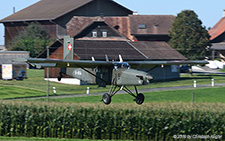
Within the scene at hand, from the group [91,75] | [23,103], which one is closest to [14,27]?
[23,103]

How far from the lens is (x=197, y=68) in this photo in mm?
111438

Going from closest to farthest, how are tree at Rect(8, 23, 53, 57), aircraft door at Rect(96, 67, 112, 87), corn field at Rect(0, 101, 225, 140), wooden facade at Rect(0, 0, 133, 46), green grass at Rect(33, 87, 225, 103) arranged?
aircraft door at Rect(96, 67, 112, 87)
corn field at Rect(0, 101, 225, 140)
green grass at Rect(33, 87, 225, 103)
tree at Rect(8, 23, 53, 57)
wooden facade at Rect(0, 0, 133, 46)

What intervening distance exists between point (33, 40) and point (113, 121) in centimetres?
6941

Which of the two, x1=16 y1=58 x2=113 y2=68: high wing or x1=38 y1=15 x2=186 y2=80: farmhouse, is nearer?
x1=16 y1=58 x2=113 y2=68: high wing

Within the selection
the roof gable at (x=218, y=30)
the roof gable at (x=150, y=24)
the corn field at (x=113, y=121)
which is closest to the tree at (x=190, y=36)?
the roof gable at (x=150, y=24)

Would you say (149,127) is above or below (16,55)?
below

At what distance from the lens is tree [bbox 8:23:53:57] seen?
10100 cm

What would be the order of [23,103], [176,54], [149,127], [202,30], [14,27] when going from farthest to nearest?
[14,27]
[202,30]
[176,54]
[23,103]
[149,127]

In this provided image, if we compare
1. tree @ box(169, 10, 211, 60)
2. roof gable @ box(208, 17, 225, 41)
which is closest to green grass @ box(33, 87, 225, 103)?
tree @ box(169, 10, 211, 60)

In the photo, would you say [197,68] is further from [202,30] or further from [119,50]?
[119,50]

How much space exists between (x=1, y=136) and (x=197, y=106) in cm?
1954

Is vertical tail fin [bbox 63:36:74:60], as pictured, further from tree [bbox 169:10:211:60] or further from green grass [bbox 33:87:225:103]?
tree [bbox 169:10:211:60]

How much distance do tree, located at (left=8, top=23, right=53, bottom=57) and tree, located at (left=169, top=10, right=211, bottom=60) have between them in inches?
1230

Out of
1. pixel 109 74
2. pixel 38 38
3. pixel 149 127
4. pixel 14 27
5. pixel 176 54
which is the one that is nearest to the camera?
pixel 109 74
